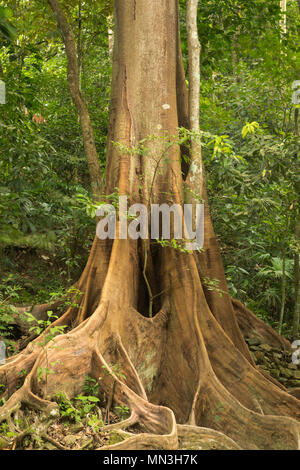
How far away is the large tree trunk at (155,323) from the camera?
3.99 meters

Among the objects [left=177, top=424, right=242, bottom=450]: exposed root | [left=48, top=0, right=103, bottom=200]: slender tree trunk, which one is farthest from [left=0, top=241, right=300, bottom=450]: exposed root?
[left=48, top=0, right=103, bottom=200]: slender tree trunk

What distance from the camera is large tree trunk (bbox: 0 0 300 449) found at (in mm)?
3992

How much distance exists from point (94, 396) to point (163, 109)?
10.2ft

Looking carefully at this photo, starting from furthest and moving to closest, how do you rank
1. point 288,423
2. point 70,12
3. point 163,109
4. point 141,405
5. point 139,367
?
point 70,12 → point 163,109 → point 139,367 → point 288,423 → point 141,405

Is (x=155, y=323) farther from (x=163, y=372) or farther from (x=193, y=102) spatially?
(x=193, y=102)

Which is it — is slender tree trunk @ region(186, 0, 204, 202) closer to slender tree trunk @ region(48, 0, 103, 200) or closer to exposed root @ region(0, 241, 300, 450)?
exposed root @ region(0, 241, 300, 450)

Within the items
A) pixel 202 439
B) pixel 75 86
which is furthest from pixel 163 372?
pixel 75 86

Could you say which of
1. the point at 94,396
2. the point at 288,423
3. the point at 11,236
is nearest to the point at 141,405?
the point at 94,396

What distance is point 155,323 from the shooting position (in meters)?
4.83

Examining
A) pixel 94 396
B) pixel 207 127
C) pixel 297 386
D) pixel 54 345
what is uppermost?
pixel 207 127

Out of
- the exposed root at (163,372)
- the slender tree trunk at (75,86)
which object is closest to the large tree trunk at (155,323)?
the exposed root at (163,372)

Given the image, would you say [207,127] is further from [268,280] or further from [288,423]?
[288,423]

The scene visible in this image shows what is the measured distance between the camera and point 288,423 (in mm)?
4102
